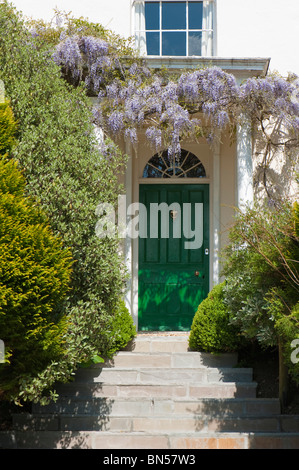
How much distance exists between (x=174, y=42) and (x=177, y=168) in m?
1.96

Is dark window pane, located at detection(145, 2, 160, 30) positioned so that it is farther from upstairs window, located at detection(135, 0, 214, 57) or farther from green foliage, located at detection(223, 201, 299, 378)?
green foliage, located at detection(223, 201, 299, 378)

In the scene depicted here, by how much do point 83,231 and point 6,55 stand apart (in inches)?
73.0

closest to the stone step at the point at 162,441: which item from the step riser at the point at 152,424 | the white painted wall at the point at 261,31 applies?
the step riser at the point at 152,424

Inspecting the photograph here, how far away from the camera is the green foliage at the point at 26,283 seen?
3787 mm

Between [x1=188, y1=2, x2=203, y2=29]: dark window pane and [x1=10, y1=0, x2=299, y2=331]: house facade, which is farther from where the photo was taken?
[x1=188, y1=2, x2=203, y2=29]: dark window pane

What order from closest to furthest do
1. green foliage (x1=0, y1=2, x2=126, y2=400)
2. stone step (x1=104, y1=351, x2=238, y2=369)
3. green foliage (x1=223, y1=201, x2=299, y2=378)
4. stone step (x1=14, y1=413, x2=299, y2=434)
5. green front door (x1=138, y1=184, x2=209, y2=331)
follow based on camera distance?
green foliage (x1=223, y1=201, x2=299, y2=378), green foliage (x1=0, y1=2, x2=126, y2=400), stone step (x1=14, y1=413, x2=299, y2=434), stone step (x1=104, y1=351, x2=238, y2=369), green front door (x1=138, y1=184, x2=209, y2=331)

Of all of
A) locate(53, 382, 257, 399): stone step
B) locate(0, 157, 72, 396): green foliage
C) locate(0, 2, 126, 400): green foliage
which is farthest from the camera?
locate(53, 382, 257, 399): stone step

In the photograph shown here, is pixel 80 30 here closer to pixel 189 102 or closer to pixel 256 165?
pixel 189 102

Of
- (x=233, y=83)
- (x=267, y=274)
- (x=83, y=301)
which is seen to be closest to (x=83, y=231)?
(x=83, y=301)

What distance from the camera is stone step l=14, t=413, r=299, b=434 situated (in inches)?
206

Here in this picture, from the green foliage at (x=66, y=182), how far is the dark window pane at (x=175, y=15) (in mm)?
3301

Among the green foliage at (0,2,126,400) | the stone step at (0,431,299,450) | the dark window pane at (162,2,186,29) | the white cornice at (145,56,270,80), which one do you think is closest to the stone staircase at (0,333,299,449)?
the stone step at (0,431,299,450)

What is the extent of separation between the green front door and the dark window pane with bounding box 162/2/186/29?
2.49 m

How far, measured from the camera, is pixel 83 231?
15.1ft
